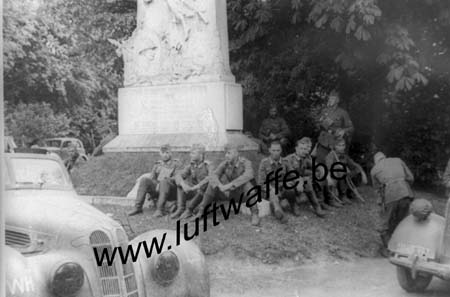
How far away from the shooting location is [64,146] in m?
4.00

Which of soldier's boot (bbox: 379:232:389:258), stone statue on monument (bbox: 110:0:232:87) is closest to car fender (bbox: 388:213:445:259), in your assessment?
soldier's boot (bbox: 379:232:389:258)

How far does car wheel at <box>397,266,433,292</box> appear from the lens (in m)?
4.29

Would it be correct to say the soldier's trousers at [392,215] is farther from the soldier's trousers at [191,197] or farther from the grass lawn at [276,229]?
the soldier's trousers at [191,197]

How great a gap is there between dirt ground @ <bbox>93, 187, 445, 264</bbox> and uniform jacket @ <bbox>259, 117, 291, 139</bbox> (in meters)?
0.98

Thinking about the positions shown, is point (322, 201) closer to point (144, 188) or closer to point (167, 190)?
point (167, 190)

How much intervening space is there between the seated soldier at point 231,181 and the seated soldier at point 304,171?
0.43 meters

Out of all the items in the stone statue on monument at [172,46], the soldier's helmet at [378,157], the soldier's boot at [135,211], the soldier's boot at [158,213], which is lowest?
the soldier's boot at [158,213]

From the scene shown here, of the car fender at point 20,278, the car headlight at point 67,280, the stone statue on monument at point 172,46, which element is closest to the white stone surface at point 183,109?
the stone statue on monument at point 172,46

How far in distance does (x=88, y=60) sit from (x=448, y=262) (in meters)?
2.85

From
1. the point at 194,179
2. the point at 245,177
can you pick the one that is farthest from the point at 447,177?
the point at 194,179

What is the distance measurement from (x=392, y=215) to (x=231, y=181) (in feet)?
4.64

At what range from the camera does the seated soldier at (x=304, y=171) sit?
5562mm

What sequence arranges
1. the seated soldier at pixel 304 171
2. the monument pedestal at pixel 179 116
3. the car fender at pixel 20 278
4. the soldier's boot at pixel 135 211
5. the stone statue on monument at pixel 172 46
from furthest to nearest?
the stone statue on monument at pixel 172 46, the monument pedestal at pixel 179 116, the seated soldier at pixel 304 171, the soldier's boot at pixel 135 211, the car fender at pixel 20 278

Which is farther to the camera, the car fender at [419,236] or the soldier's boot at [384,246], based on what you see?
the soldier's boot at [384,246]
